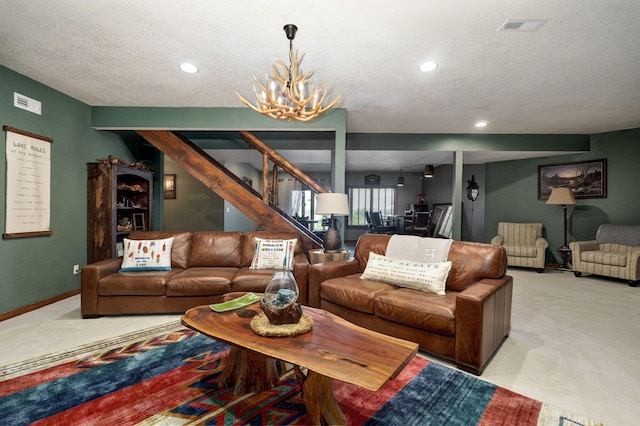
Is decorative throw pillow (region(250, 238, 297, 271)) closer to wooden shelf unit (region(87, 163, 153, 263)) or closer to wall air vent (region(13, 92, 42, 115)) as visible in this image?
wooden shelf unit (region(87, 163, 153, 263))

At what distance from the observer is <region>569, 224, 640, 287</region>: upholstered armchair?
4.42 meters

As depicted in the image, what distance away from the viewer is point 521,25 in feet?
7.22

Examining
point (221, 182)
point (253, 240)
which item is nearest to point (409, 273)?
point (253, 240)

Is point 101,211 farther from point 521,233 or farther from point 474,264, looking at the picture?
point 521,233

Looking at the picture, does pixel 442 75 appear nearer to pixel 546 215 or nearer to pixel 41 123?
pixel 41 123

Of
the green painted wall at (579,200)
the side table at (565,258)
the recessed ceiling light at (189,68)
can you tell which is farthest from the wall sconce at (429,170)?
the recessed ceiling light at (189,68)

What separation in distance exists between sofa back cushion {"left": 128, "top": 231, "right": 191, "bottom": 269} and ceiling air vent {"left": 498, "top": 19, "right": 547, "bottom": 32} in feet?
12.2

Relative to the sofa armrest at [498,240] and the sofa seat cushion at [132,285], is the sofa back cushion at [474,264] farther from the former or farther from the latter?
the sofa armrest at [498,240]

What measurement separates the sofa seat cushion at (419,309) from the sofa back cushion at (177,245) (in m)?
2.32

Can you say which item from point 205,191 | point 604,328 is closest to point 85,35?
point 205,191

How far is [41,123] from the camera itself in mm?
3352

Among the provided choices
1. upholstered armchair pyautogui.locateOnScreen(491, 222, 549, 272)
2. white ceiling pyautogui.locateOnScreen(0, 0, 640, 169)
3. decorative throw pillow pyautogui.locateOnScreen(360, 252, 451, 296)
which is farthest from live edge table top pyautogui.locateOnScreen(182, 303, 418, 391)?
upholstered armchair pyautogui.locateOnScreen(491, 222, 549, 272)

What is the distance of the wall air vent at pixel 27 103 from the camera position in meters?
3.06

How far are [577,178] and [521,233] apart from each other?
1.45m
